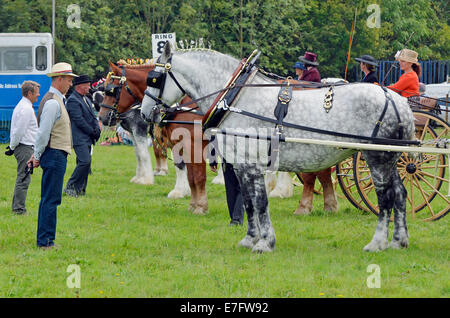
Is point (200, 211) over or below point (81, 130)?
below

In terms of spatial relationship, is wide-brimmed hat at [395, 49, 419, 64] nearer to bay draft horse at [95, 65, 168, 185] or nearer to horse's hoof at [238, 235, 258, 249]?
horse's hoof at [238, 235, 258, 249]

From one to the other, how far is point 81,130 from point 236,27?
22.5 meters

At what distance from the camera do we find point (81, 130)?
12.8 metres

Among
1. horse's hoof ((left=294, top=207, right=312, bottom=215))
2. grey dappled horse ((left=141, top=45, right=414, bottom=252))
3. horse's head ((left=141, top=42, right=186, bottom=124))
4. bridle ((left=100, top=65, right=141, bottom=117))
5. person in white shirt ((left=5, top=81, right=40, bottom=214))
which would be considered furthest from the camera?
bridle ((left=100, top=65, right=141, bottom=117))

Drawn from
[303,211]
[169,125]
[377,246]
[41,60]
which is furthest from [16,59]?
[377,246]

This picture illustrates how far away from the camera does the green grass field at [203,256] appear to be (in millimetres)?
6387

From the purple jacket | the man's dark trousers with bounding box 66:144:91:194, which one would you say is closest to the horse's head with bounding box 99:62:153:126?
the man's dark trousers with bounding box 66:144:91:194

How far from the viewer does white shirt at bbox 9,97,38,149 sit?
10042mm

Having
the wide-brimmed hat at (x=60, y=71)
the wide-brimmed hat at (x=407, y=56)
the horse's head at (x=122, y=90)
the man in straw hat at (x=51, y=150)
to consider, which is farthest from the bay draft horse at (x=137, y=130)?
the wide-brimmed hat at (x=407, y=56)

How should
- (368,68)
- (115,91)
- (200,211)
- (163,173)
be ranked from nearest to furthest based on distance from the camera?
(368,68), (200,211), (115,91), (163,173)

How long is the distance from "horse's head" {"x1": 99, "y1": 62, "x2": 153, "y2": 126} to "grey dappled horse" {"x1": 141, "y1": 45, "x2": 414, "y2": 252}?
3.77 metres

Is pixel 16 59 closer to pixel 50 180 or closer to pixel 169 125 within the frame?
pixel 169 125

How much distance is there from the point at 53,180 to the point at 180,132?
3.31 meters

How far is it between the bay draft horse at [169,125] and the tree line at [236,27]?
57.9 feet
